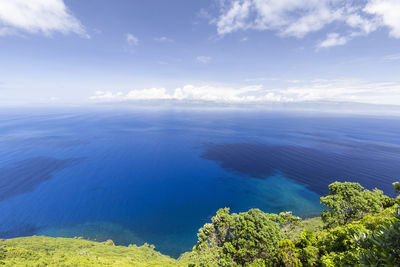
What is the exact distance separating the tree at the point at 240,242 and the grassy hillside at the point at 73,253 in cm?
1821

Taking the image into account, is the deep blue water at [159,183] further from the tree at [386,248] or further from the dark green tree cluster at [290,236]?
the tree at [386,248]

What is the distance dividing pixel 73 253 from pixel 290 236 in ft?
163

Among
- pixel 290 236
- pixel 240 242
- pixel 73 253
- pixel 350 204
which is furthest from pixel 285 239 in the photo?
pixel 73 253

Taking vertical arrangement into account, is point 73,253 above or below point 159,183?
above

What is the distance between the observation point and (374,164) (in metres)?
86.2

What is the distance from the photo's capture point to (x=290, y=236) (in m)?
25.6

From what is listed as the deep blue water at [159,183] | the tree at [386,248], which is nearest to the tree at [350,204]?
the tree at [386,248]

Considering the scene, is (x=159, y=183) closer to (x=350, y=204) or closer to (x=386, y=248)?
(x=350, y=204)

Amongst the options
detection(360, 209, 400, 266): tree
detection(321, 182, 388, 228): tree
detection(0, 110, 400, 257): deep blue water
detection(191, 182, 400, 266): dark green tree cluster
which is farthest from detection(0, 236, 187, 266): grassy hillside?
detection(360, 209, 400, 266): tree

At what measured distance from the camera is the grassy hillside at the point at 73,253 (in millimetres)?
29594

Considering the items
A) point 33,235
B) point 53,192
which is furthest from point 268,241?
point 53,192

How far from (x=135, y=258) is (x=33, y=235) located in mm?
36180

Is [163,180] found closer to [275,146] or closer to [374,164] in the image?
[275,146]

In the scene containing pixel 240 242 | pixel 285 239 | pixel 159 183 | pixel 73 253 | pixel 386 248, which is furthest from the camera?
pixel 159 183
